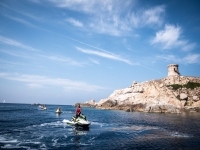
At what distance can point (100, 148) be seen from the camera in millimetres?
23547

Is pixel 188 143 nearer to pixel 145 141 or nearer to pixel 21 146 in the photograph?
pixel 145 141

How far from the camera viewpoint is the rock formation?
358 ft

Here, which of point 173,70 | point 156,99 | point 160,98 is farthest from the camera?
point 173,70

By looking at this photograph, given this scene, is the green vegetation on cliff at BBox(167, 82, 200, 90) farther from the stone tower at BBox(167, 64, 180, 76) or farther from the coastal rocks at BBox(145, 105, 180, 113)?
the coastal rocks at BBox(145, 105, 180, 113)

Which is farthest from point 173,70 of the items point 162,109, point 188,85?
point 162,109

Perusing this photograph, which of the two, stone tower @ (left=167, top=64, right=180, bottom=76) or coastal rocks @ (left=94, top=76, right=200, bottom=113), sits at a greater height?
stone tower @ (left=167, top=64, right=180, bottom=76)

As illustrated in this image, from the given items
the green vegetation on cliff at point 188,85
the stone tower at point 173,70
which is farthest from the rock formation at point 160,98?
the stone tower at point 173,70

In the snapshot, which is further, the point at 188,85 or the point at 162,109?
the point at 188,85

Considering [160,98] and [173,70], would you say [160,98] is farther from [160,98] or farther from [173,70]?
[173,70]

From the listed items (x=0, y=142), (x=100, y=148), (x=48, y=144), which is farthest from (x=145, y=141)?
(x=0, y=142)

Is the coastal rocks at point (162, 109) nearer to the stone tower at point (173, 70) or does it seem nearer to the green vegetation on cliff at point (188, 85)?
the green vegetation on cliff at point (188, 85)

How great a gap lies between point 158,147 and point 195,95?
11676cm

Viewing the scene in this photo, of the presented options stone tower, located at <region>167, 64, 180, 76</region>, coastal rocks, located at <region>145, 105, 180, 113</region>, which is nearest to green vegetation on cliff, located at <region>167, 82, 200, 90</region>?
stone tower, located at <region>167, 64, 180, 76</region>

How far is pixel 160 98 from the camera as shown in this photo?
381ft
